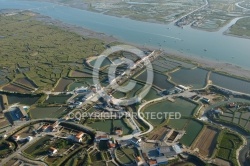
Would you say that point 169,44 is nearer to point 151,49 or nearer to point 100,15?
point 151,49

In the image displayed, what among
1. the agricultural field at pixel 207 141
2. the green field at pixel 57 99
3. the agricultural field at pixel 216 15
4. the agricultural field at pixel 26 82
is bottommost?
the agricultural field at pixel 207 141

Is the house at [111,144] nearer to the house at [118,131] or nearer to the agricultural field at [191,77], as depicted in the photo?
the house at [118,131]

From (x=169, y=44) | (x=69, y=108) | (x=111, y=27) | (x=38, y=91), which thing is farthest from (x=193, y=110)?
(x=111, y=27)

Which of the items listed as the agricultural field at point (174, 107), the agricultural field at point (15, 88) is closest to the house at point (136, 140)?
the agricultural field at point (174, 107)

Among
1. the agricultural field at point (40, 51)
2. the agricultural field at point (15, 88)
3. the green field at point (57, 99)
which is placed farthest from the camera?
the agricultural field at point (40, 51)

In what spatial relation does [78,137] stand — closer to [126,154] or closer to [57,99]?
[126,154]

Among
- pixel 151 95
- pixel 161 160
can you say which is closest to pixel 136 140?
pixel 161 160
